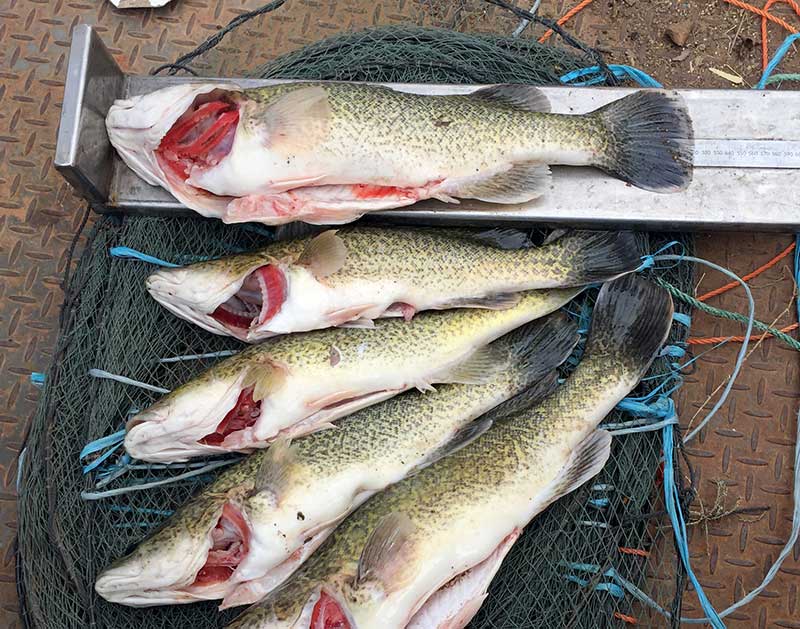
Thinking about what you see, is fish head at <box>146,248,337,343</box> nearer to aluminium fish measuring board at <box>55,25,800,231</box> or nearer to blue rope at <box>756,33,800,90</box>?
aluminium fish measuring board at <box>55,25,800,231</box>

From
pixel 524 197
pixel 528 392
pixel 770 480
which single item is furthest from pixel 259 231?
pixel 770 480

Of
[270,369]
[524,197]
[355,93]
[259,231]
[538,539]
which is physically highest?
[355,93]

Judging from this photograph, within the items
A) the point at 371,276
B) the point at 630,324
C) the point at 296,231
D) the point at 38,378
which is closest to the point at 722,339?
the point at 630,324

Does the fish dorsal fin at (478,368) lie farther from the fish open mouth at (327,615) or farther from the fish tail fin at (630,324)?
the fish open mouth at (327,615)

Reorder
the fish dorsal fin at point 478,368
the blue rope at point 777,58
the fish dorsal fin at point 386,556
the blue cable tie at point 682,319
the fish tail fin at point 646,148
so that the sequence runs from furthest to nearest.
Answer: the blue rope at point 777,58, the blue cable tie at point 682,319, the fish tail fin at point 646,148, the fish dorsal fin at point 478,368, the fish dorsal fin at point 386,556

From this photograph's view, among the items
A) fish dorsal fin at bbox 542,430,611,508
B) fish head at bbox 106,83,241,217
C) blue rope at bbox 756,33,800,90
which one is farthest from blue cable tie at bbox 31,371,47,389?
blue rope at bbox 756,33,800,90

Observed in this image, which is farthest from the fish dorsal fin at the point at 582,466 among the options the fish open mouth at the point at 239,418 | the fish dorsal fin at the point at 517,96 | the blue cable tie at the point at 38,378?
the blue cable tie at the point at 38,378

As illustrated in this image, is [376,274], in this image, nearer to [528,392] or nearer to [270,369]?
[270,369]

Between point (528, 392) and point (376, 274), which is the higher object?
point (376, 274)
